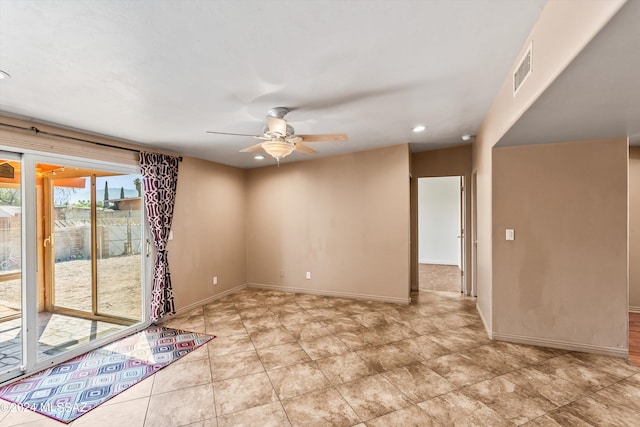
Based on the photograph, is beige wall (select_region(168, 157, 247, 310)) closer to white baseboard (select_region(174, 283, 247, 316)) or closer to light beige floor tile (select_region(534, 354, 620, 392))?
white baseboard (select_region(174, 283, 247, 316))

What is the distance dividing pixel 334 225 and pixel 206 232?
218 cm

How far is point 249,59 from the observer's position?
1799mm

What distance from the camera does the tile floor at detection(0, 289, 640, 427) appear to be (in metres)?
2.00

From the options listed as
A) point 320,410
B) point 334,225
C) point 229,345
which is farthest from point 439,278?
point 320,410

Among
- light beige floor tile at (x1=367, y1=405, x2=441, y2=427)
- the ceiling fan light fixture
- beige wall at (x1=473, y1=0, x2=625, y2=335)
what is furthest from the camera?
the ceiling fan light fixture

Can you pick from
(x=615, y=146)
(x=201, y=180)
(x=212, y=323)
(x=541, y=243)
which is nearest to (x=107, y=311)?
(x=212, y=323)

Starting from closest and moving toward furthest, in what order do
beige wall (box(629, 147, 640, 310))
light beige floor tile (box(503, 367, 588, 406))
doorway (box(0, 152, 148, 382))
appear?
Result: light beige floor tile (box(503, 367, 588, 406)) → doorway (box(0, 152, 148, 382)) → beige wall (box(629, 147, 640, 310))

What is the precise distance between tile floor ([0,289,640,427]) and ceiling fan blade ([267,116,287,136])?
2203 millimetres

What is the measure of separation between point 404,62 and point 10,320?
164 inches

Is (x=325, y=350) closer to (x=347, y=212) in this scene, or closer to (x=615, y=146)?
(x=347, y=212)

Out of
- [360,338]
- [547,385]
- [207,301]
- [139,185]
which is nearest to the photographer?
[547,385]

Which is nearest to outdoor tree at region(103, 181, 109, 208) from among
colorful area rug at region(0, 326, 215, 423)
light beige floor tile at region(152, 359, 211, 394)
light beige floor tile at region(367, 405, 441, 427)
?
colorful area rug at region(0, 326, 215, 423)

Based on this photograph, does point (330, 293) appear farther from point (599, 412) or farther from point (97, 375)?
point (599, 412)

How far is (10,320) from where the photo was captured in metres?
2.66
